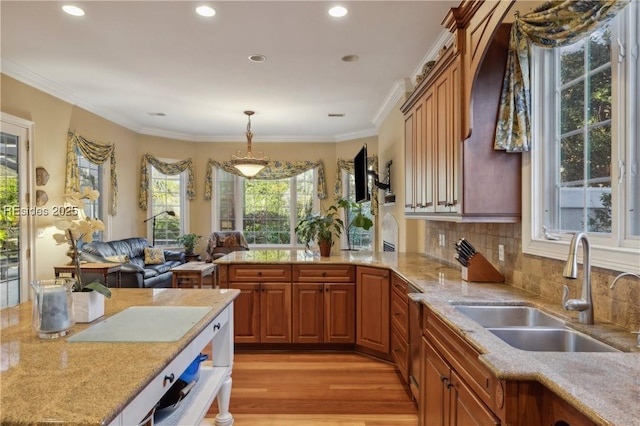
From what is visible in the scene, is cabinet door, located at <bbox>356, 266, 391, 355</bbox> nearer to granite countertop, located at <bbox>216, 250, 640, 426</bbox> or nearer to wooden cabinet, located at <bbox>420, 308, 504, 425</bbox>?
granite countertop, located at <bbox>216, 250, 640, 426</bbox>

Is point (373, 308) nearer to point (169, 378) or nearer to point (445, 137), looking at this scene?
point (445, 137)

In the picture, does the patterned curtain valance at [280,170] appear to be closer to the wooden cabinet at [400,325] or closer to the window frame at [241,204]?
the window frame at [241,204]

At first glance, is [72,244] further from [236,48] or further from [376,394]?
[236,48]

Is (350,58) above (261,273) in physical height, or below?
above

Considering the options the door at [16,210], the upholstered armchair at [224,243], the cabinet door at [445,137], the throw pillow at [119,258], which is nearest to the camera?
the cabinet door at [445,137]

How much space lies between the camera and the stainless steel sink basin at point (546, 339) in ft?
4.91

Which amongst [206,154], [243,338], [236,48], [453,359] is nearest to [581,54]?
[453,359]

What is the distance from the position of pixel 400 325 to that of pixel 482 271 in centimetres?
86

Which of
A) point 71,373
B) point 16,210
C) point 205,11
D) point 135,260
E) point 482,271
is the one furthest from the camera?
point 135,260

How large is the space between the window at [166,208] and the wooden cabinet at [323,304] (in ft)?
14.6

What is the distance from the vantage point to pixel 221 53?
3658 mm

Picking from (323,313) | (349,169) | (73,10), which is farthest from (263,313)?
(349,169)

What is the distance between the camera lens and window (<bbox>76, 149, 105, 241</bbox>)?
552 cm

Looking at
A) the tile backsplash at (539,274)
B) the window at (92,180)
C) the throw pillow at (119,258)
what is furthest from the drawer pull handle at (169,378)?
the window at (92,180)
